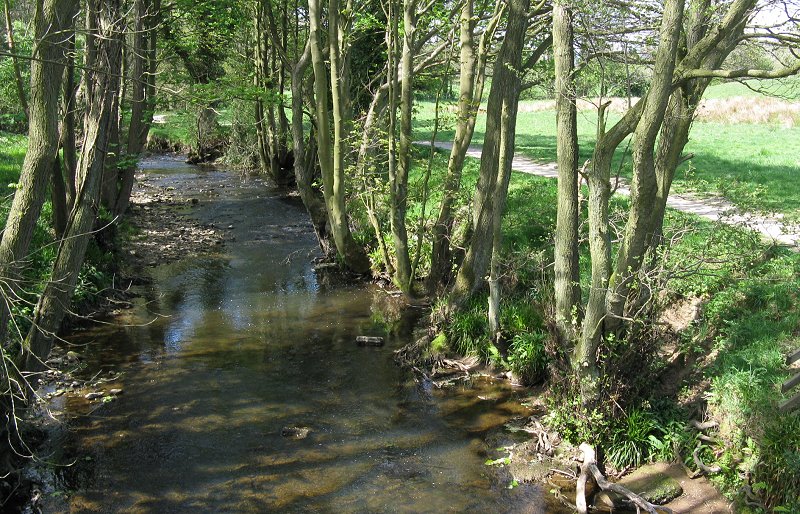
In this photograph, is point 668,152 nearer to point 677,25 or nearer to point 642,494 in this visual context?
point 677,25

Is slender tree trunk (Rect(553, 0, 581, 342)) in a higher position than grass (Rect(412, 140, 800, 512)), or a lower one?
higher

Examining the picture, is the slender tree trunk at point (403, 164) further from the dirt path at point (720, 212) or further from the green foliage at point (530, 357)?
the dirt path at point (720, 212)

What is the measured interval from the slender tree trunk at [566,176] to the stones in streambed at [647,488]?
185 cm

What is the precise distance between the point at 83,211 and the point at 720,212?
27.7 ft

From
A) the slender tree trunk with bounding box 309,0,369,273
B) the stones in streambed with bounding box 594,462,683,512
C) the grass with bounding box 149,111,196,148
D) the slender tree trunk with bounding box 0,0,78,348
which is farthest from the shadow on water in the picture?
the grass with bounding box 149,111,196,148

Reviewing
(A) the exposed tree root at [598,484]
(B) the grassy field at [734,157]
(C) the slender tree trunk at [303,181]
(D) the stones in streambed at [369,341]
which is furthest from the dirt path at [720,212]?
(C) the slender tree trunk at [303,181]

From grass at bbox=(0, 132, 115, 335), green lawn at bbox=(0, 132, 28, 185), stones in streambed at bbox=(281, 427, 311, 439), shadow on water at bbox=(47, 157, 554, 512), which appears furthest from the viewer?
green lawn at bbox=(0, 132, 28, 185)

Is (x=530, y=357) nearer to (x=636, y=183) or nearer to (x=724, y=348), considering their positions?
(x=724, y=348)

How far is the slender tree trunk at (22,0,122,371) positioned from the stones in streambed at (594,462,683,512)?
630cm

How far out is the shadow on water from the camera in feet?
23.6

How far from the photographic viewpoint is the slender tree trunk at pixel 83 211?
7863 millimetres

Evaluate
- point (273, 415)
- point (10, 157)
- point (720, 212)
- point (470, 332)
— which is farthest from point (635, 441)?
point (10, 157)

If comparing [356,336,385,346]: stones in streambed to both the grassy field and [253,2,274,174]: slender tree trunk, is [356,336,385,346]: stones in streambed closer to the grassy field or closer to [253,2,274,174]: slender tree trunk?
the grassy field

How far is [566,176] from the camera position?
821cm
